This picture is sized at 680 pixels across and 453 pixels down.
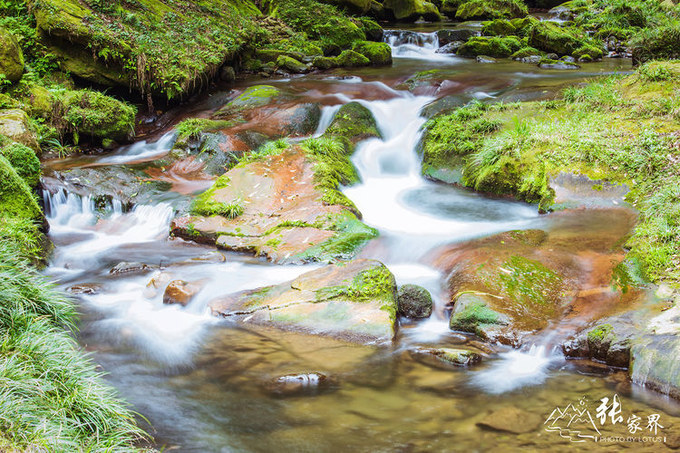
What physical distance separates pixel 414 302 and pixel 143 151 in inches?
342

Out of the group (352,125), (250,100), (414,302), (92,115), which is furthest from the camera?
(250,100)

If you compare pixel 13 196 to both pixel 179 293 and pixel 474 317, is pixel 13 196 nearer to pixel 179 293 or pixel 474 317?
pixel 179 293

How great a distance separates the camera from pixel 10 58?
35.4 ft

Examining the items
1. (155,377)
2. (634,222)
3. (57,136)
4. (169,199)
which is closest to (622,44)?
(634,222)

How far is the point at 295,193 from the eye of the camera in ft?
28.2

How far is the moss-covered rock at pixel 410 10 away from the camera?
2773 centimetres

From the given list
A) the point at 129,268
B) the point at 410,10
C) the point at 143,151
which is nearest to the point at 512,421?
the point at 129,268

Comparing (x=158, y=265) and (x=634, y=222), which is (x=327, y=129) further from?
(x=634, y=222)

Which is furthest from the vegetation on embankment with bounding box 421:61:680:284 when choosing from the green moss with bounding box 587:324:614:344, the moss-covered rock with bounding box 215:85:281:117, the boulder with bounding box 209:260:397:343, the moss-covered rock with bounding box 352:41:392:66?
the moss-covered rock with bounding box 352:41:392:66

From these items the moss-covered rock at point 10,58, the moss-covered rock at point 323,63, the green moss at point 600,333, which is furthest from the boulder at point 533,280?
the moss-covered rock at point 323,63

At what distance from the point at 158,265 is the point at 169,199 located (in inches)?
86.1

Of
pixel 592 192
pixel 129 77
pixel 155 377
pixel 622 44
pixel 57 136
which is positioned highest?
pixel 622 44

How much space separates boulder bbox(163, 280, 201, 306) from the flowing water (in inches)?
4.2

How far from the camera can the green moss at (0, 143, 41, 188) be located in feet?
26.3
